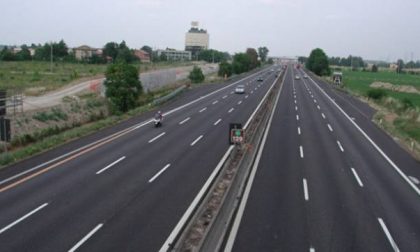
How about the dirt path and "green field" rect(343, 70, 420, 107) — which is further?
"green field" rect(343, 70, 420, 107)

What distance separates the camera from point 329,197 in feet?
54.6

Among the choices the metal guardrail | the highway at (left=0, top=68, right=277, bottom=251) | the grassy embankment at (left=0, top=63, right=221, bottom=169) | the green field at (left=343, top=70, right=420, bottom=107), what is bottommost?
the green field at (left=343, top=70, right=420, bottom=107)

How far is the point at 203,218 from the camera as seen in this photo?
13.5 meters

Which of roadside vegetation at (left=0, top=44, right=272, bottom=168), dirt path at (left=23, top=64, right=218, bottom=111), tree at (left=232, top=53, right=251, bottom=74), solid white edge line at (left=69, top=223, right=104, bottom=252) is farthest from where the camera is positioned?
tree at (left=232, top=53, right=251, bottom=74)

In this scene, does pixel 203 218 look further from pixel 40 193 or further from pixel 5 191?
pixel 5 191

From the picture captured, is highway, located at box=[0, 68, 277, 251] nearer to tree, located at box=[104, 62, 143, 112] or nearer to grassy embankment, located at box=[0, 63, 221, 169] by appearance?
grassy embankment, located at box=[0, 63, 221, 169]

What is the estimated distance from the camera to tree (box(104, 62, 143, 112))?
43.4 metres

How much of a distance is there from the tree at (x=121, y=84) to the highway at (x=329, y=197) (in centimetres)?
1828

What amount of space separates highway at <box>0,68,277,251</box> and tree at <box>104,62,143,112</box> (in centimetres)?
1314

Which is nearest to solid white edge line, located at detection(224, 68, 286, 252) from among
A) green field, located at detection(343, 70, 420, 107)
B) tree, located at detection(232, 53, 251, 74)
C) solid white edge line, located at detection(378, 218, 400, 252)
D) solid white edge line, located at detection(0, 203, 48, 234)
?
solid white edge line, located at detection(378, 218, 400, 252)

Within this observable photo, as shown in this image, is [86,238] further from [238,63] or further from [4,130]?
[238,63]

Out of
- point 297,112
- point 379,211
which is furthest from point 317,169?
point 297,112

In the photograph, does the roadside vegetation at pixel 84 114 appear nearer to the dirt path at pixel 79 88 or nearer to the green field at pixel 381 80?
the dirt path at pixel 79 88

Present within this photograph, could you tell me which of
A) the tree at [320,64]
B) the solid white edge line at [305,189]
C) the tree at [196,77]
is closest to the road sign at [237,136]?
the solid white edge line at [305,189]
